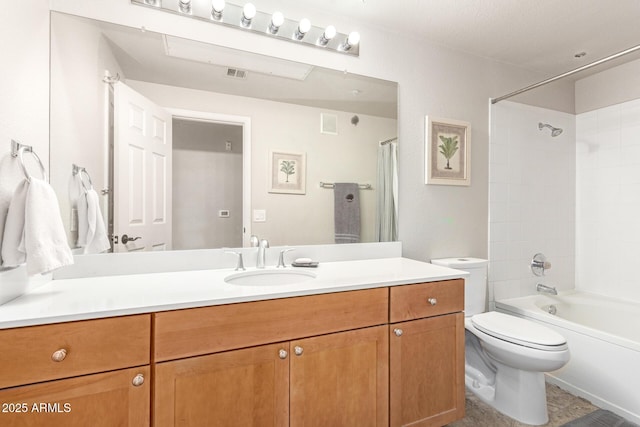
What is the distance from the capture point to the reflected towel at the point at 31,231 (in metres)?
0.97

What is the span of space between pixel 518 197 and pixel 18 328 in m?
2.95

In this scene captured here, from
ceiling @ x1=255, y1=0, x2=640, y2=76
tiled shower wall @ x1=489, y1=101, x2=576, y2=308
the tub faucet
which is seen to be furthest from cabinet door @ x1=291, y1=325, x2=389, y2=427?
the tub faucet

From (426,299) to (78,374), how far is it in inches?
51.3

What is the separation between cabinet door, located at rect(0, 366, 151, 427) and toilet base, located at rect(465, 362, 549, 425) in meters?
1.82

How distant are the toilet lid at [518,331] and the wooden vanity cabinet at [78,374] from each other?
1677mm

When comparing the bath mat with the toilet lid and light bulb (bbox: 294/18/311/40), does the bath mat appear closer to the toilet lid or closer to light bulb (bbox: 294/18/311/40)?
the toilet lid

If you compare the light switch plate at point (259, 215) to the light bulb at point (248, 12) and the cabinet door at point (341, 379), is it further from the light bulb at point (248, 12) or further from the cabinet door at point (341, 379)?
the light bulb at point (248, 12)

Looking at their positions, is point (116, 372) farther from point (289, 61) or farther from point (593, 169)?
point (593, 169)

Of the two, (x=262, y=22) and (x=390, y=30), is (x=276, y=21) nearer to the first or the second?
(x=262, y=22)

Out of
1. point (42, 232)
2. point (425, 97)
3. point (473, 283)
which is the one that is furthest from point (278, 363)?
point (425, 97)

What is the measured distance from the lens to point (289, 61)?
Result: 1748 mm

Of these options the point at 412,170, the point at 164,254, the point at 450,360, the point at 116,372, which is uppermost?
the point at 412,170

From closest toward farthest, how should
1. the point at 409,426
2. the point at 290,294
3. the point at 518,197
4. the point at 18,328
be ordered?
the point at 18,328, the point at 290,294, the point at 409,426, the point at 518,197

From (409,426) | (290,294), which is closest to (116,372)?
(290,294)
